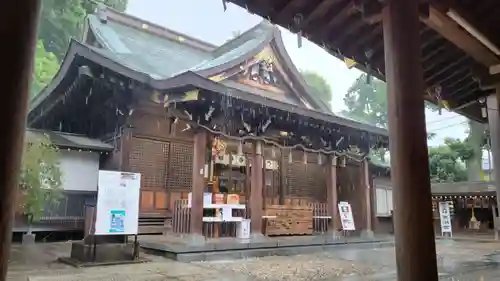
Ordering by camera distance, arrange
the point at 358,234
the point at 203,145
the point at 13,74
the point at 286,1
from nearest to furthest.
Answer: the point at 13,74 → the point at 286,1 → the point at 203,145 → the point at 358,234

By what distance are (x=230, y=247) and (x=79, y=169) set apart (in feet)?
16.8

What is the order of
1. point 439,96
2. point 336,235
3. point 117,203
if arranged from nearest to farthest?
1. point 439,96
2. point 117,203
3. point 336,235

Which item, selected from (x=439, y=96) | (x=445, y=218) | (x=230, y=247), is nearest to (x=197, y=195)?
(x=230, y=247)

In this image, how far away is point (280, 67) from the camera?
13.1 meters

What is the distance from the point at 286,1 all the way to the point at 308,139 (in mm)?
8540

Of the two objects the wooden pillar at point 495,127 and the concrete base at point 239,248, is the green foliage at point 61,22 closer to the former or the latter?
the concrete base at point 239,248

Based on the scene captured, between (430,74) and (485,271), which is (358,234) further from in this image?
(430,74)

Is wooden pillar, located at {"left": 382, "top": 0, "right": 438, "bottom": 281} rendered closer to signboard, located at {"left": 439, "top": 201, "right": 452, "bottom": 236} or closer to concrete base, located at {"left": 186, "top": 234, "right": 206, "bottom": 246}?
concrete base, located at {"left": 186, "top": 234, "right": 206, "bottom": 246}

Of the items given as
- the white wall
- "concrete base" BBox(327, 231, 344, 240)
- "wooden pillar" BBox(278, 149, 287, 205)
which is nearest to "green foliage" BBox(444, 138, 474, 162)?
"wooden pillar" BBox(278, 149, 287, 205)

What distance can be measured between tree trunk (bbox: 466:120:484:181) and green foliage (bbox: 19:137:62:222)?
21090mm

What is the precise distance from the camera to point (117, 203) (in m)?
6.54

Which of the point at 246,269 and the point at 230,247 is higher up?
the point at 230,247

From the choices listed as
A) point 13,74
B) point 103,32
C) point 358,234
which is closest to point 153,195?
point 103,32

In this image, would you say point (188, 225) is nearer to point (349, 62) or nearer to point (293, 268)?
point (293, 268)
